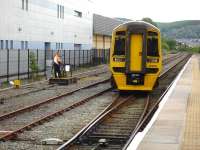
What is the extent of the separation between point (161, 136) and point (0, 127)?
5114mm

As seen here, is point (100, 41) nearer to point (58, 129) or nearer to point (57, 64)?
point (57, 64)

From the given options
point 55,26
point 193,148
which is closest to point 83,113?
point 193,148

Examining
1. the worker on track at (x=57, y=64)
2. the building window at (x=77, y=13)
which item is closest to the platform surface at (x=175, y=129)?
the worker on track at (x=57, y=64)

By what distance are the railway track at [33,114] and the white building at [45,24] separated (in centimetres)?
1627

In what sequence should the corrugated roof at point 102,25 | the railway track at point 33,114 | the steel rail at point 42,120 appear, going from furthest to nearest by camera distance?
the corrugated roof at point 102,25 < the railway track at point 33,114 < the steel rail at point 42,120

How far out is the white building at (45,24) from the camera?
38.1m

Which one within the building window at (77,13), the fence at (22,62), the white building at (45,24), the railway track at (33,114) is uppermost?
the building window at (77,13)

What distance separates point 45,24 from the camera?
47875 millimetres

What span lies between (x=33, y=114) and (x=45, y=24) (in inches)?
1226

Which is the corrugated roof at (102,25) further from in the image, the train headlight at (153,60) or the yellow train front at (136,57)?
the train headlight at (153,60)

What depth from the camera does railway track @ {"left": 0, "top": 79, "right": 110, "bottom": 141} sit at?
1414cm

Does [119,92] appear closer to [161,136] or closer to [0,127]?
[0,127]

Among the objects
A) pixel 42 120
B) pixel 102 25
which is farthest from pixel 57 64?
pixel 102 25

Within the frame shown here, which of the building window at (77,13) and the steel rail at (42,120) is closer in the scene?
the steel rail at (42,120)
